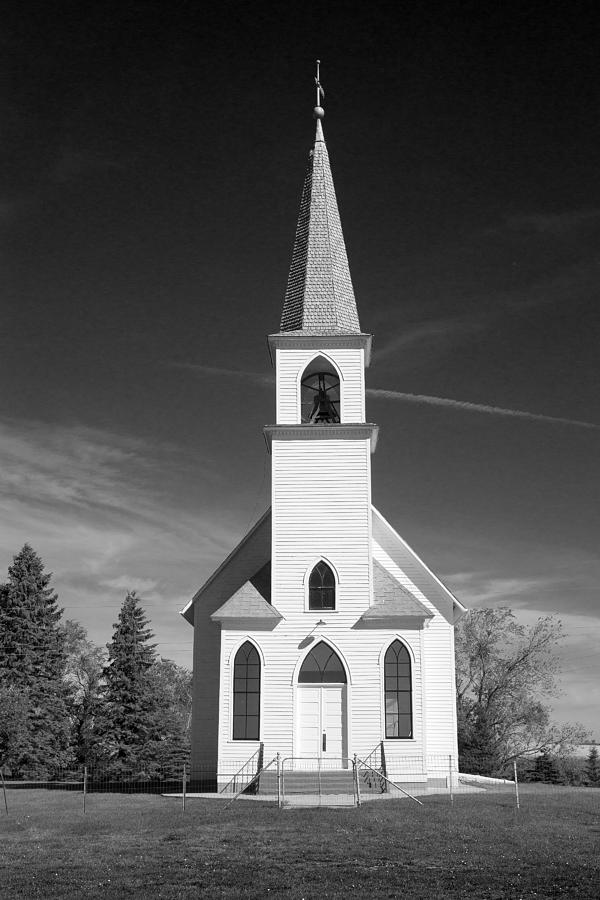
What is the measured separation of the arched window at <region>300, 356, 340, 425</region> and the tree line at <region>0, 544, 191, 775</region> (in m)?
20.5

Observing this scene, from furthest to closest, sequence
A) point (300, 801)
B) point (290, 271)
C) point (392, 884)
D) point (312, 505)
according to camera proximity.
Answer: point (290, 271)
point (312, 505)
point (300, 801)
point (392, 884)

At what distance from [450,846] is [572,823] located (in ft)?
14.8

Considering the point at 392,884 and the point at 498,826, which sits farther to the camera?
the point at 498,826

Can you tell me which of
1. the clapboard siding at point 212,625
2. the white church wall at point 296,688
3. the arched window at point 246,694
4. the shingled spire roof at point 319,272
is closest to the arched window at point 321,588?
the white church wall at point 296,688

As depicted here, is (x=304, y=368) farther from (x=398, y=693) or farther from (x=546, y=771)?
(x=546, y=771)

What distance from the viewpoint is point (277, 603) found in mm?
29031

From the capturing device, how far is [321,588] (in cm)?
2916

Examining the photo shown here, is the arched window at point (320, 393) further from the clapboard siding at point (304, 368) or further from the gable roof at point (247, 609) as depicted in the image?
the gable roof at point (247, 609)

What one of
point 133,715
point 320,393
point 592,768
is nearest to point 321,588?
point 320,393

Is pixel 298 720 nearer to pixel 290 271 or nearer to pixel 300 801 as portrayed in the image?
pixel 300 801

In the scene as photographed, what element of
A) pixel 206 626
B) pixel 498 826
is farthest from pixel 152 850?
pixel 206 626

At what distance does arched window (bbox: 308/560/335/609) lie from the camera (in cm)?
2905

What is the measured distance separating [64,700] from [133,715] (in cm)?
623

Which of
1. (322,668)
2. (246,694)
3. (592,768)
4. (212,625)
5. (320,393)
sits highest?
(320,393)
